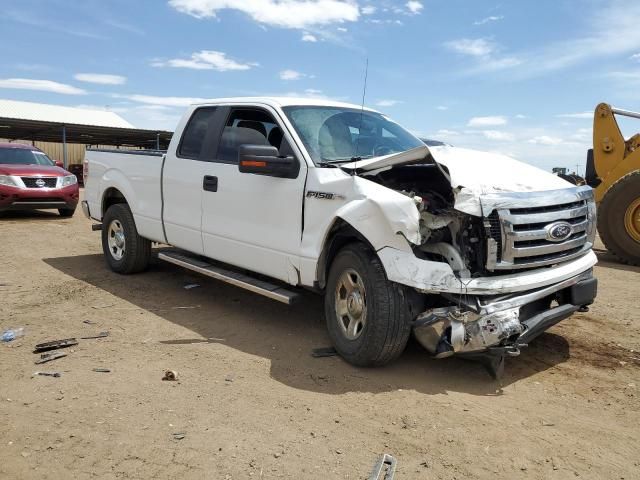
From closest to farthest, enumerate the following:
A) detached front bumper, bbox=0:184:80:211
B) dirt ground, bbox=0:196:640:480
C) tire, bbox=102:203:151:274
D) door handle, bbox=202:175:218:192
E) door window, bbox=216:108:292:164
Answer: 1. dirt ground, bbox=0:196:640:480
2. door window, bbox=216:108:292:164
3. door handle, bbox=202:175:218:192
4. tire, bbox=102:203:151:274
5. detached front bumper, bbox=0:184:80:211

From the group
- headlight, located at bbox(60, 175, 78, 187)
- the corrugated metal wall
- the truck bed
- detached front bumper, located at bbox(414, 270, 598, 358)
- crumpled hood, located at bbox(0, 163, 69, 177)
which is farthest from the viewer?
the corrugated metal wall

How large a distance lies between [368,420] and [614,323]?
3.12m

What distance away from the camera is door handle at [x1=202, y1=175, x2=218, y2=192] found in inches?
208

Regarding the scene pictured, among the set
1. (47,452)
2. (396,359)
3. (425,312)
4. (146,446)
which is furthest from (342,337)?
(47,452)

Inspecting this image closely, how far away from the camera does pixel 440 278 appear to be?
3.64m

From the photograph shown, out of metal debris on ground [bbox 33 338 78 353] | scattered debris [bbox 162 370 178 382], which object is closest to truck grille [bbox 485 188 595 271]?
scattered debris [bbox 162 370 178 382]

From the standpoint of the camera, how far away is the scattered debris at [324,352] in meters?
4.38

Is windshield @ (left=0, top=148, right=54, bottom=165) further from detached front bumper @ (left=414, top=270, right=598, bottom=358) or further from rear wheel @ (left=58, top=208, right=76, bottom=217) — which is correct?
detached front bumper @ (left=414, top=270, right=598, bottom=358)

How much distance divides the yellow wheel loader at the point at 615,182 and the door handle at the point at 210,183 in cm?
632

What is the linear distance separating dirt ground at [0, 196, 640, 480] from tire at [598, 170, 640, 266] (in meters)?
3.18

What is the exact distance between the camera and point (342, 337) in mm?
4219

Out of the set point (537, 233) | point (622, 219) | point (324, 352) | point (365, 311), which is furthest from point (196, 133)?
point (622, 219)

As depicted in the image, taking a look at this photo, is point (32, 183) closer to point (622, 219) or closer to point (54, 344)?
point (54, 344)

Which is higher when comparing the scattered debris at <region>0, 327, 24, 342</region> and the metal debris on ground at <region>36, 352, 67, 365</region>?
the metal debris on ground at <region>36, 352, 67, 365</region>
